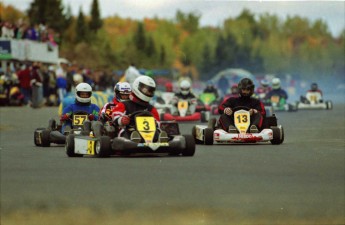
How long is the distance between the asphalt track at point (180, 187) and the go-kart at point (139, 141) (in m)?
0.18

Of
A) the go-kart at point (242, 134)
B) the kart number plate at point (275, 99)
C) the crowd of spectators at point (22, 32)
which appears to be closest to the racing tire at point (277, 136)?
the go-kart at point (242, 134)

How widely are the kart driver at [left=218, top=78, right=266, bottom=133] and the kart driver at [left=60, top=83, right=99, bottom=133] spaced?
7.33ft

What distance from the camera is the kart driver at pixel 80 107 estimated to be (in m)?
18.9

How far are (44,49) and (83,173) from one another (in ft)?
130

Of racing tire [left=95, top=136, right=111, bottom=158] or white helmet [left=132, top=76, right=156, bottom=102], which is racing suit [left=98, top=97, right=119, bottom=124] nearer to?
white helmet [left=132, top=76, right=156, bottom=102]

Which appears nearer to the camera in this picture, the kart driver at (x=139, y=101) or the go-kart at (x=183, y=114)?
the kart driver at (x=139, y=101)

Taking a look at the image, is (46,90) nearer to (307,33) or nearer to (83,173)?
(83,173)

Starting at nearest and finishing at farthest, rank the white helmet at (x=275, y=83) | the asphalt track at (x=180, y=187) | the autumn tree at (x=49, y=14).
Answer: the asphalt track at (x=180, y=187), the white helmet at (x=275, y=83), the autumn tree at (x=49, y=14)

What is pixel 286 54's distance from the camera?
248 ft

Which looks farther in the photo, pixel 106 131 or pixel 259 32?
pixel 259 32

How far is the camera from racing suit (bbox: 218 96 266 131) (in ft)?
62.1

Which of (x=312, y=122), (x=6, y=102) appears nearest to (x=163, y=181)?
(x=312, y=122)

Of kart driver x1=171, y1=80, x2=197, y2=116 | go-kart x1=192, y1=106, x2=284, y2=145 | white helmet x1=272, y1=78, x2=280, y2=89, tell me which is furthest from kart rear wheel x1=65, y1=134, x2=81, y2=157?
white helmet x1=272, y1=78, x2=280, y2=89

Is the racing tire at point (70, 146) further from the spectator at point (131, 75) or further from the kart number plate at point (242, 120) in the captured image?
the spectator at point (131, 75)
